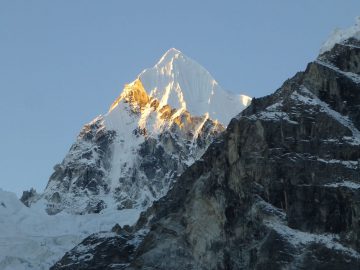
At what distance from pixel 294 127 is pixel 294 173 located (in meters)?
9.09

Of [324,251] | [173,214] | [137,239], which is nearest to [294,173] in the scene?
[324,251]

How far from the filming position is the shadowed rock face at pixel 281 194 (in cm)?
15238

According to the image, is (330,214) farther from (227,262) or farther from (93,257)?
(93,257)

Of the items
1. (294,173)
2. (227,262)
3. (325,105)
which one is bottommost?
(227,262)

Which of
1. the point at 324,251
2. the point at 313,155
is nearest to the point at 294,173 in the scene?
the point at 313,155

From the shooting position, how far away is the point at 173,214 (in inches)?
7126

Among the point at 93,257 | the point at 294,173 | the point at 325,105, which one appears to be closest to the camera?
the point at 294,173

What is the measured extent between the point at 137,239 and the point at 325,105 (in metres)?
40.7

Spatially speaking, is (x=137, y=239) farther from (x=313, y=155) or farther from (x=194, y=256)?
(x=313, y=155)

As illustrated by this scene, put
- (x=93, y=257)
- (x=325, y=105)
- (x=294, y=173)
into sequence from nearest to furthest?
(x=294, y=173)
(x=325, y=105)
(x=93, y=257)

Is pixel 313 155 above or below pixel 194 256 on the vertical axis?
above

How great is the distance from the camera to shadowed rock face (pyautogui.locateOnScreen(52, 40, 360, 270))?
15238 cm

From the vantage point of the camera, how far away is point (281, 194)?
159250 mm

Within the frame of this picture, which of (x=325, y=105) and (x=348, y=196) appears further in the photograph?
(x=325, y=105)
